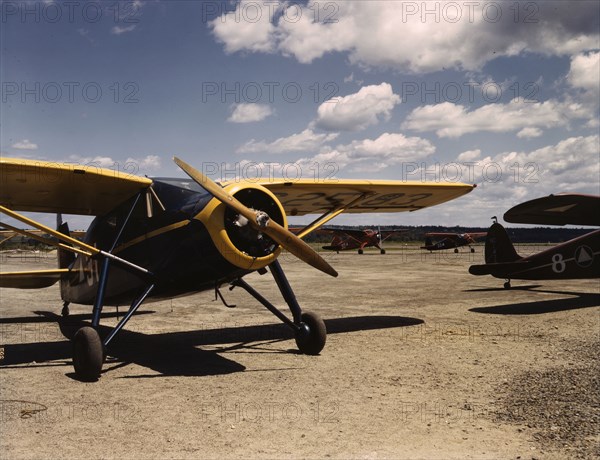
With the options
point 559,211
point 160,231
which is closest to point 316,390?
point 160,231

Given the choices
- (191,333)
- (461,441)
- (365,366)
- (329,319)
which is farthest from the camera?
(329,319)

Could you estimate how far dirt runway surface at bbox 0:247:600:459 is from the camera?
408 centimetres

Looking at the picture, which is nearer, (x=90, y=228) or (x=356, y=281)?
(x=90, y=228)

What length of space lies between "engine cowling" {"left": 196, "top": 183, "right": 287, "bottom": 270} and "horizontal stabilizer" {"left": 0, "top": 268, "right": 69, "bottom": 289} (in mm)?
4954

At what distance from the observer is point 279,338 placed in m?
9.21

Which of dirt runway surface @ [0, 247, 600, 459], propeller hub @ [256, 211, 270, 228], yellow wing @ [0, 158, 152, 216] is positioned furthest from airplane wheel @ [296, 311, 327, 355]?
yellow wing @ [0, 158, 152, 216]

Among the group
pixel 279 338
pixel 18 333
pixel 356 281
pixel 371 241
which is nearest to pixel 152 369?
pixel 279 338

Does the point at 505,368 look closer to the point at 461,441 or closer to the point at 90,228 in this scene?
the point at 461,441

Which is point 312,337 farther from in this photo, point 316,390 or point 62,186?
point 62,186

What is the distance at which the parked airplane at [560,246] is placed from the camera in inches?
510

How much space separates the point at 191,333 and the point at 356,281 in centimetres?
1259

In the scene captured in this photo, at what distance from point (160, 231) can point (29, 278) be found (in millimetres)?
3984

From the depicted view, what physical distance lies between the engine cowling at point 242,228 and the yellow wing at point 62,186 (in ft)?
6.20

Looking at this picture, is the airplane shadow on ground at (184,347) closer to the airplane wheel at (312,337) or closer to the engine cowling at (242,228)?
the airplane wheel at (312,337)
